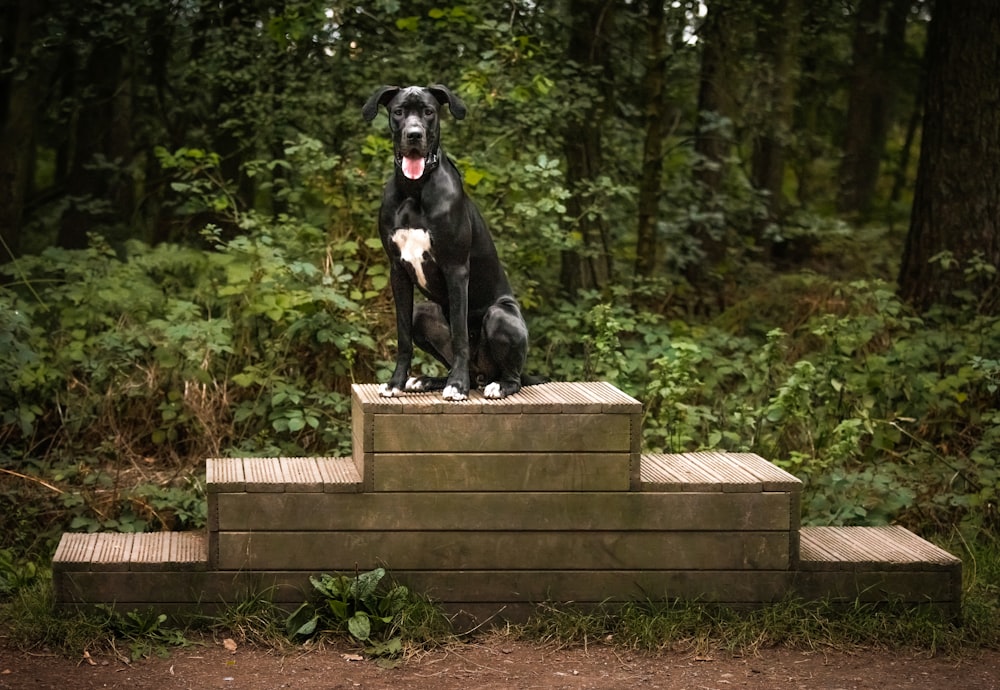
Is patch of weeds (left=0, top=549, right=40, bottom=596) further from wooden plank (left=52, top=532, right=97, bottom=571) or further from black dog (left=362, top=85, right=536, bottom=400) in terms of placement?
black dog (left=362, top=85, right=536, bottom=400)

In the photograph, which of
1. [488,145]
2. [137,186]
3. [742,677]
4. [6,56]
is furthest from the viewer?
[137,186]

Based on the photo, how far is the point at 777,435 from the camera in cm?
714

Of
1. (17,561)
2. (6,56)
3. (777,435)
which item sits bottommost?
(17,561)

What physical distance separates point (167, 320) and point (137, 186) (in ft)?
27.1

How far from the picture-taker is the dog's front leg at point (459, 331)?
5.20 m

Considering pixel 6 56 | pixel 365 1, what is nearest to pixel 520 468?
pixel 365 1

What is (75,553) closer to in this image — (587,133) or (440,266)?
(440,266)

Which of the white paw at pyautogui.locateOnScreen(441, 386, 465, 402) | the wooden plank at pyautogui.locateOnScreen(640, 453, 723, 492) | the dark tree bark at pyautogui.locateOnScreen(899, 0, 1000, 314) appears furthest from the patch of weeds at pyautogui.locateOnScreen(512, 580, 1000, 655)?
the dark tree bark at pyautogui.locateOnScreen(899, 0, 1000, 314)

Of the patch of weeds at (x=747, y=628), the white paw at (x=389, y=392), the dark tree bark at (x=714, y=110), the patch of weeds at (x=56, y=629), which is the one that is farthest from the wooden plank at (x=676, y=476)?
the dark tree bark at (x=714, y=110)

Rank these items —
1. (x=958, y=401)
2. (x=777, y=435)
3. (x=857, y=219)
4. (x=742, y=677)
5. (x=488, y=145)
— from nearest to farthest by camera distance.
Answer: (x=742, y=677) → (x=777, y=435) → (x=958, y=401) → (x=488, y=145) → (x=857, y=219)

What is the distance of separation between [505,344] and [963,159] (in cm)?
553

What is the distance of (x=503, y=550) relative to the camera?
519 centimetres

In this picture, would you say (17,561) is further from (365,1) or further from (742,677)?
(365,1)

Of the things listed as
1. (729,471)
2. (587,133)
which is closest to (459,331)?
(729,471)
